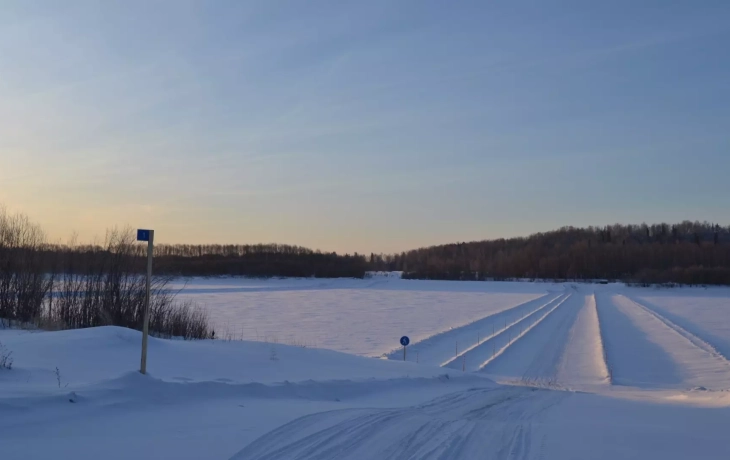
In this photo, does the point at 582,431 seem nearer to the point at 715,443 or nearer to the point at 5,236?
the point at 715,443

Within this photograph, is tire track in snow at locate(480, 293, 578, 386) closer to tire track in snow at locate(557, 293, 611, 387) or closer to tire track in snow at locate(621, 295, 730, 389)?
tire track in snow at locate(557, 293, 611, 387)

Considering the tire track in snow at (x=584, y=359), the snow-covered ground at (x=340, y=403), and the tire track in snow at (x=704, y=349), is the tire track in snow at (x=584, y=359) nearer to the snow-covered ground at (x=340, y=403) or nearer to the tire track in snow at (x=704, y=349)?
the snow-covered ground at (x=340, y=403)

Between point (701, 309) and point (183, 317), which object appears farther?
point (701, 309)

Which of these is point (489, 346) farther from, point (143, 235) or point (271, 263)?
point (271, 263)

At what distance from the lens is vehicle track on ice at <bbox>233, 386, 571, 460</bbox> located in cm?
691

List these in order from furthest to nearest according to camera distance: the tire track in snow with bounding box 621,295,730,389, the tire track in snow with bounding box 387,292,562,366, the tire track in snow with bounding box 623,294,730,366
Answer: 1. the tire track in snow with bounding box 623,294,730,366
2. the tire track in snow with bounding box 387,292,562,366
3. the tire track in snow with bounding box 621,295,730,389

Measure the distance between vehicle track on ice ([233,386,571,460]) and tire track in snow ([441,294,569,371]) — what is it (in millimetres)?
10968

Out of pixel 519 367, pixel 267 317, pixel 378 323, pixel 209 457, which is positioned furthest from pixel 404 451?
pixel 267 317

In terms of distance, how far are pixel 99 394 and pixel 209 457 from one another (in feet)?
8.53

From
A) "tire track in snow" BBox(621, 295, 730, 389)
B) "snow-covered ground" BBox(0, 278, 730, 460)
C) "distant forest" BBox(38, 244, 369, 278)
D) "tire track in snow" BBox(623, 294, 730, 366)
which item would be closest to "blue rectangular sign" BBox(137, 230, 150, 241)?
"snow-covered ground" BBox(0, 278, 730, 460)

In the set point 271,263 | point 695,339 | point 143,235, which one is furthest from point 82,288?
point 271,263

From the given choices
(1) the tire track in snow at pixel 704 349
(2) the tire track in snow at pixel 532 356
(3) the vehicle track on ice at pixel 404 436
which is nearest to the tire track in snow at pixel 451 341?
(2) the tire track in snow at pixel 532 356

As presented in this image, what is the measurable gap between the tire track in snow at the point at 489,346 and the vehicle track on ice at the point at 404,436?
1097 cm

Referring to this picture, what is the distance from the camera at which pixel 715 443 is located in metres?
8.62
